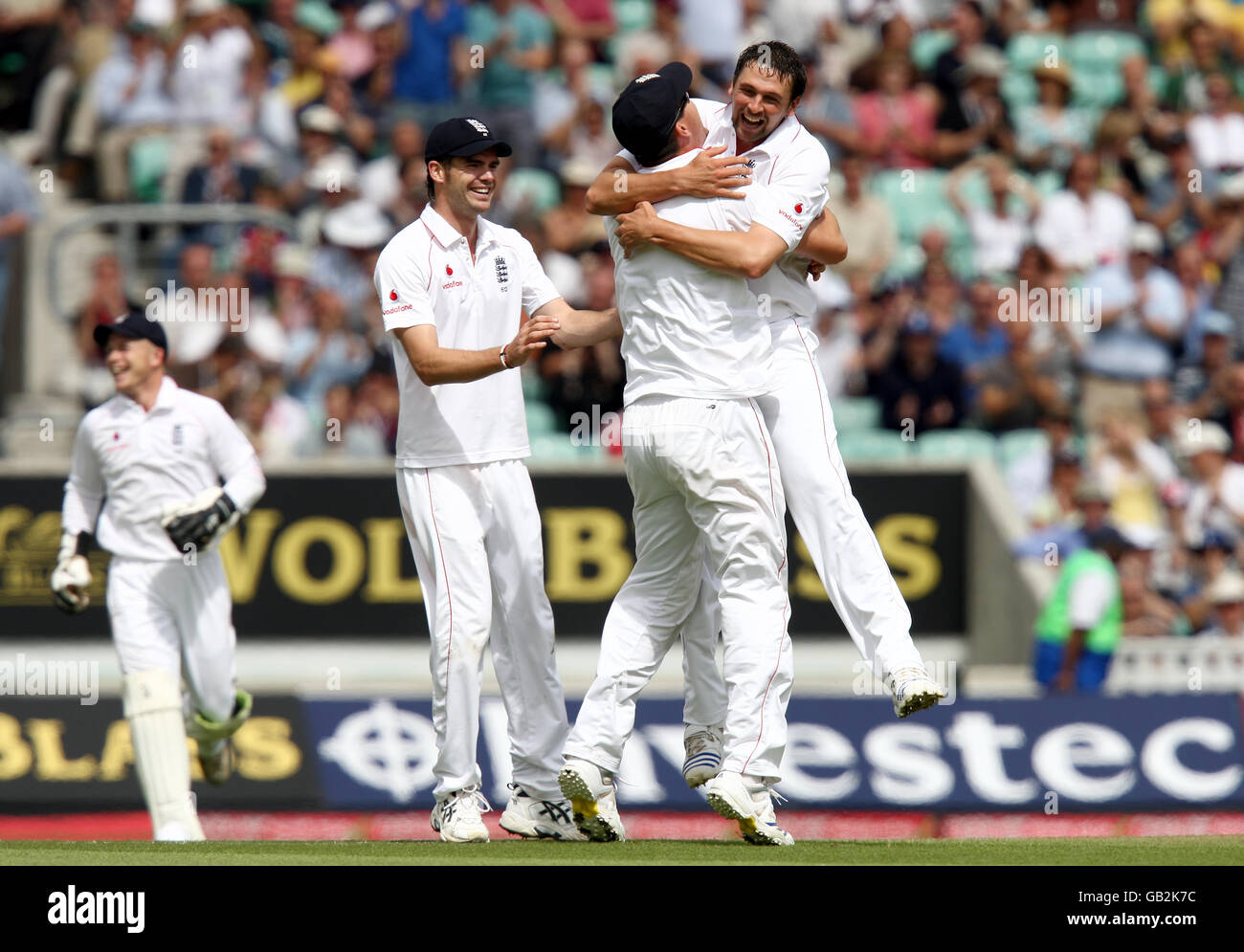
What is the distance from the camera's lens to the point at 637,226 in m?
6.56

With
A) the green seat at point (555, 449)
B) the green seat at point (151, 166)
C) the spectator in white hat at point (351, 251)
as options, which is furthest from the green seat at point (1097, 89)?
the green seat at point (151, 166)

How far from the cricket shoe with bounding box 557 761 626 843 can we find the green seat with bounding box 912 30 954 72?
1090 cm

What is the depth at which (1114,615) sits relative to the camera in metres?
12.1

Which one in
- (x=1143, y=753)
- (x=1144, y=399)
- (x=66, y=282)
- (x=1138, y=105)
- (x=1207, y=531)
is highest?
(x=1138, y=105)

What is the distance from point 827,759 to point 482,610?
4.59 metres

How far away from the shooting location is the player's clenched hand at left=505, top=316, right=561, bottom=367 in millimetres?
6762

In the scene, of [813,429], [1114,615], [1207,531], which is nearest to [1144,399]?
[1207,531]

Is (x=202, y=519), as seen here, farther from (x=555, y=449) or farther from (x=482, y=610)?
(x=555, y=449)

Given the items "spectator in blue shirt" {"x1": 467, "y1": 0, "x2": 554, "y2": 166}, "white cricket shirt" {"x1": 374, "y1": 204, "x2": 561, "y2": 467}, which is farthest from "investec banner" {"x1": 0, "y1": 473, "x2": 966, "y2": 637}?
"white cricket shirt" {"x1": 374, "y1": 204, "x2": 561, "y2": 467}

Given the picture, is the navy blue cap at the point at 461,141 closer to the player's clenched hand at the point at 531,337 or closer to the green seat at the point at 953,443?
the player's clenched hand at the point at 531,337

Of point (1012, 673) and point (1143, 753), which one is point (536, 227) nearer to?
point (1012, 673)

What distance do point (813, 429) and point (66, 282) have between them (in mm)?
9371

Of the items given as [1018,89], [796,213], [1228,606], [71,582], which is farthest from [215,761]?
[1018,89]

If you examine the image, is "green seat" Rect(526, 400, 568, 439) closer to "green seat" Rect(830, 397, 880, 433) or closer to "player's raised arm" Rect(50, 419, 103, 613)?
"green seat" Rect(830, 397, 880, 433)
